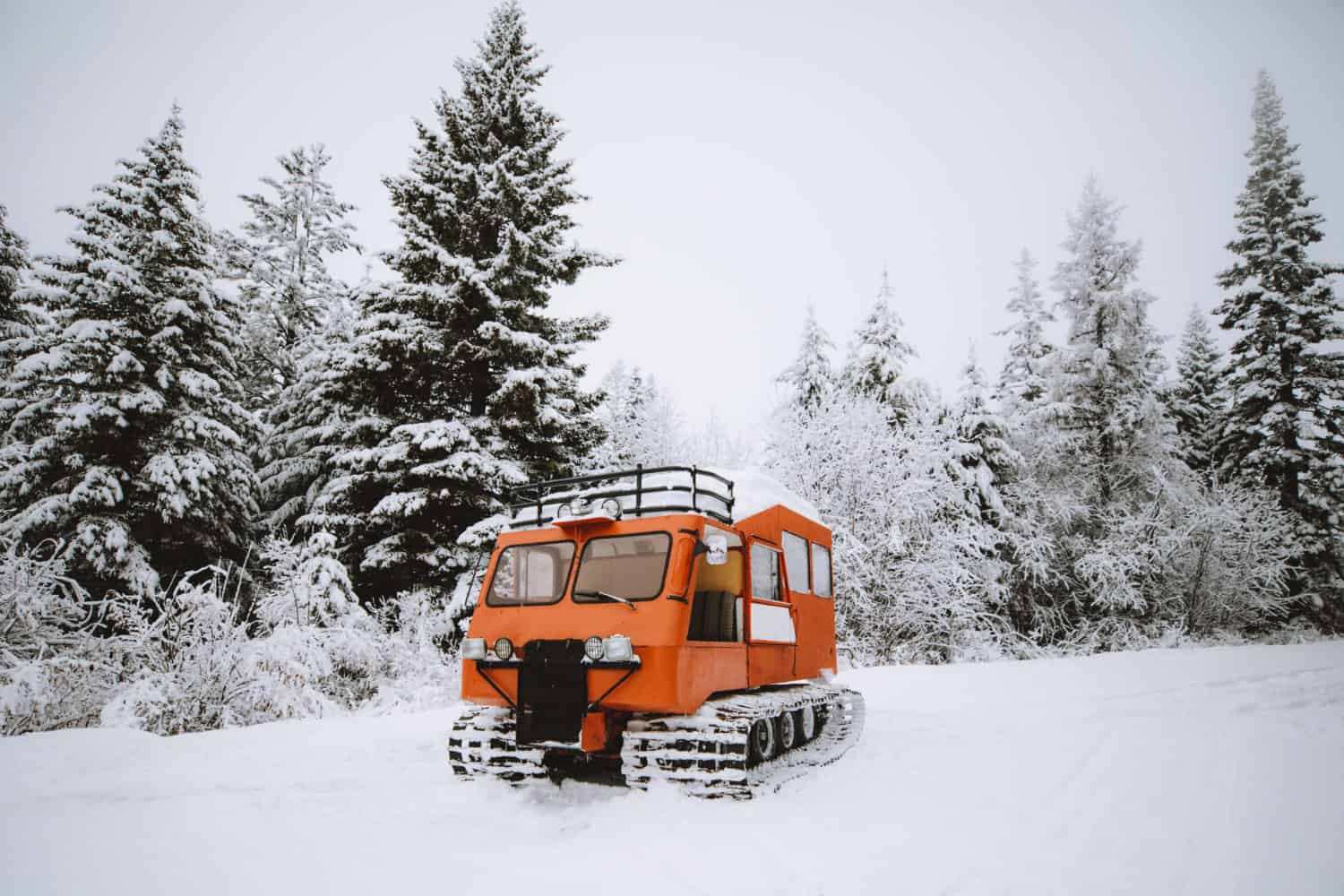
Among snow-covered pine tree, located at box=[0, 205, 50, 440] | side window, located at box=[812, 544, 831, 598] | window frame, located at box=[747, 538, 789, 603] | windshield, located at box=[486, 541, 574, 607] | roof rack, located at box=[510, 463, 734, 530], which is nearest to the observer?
roof rack, located at box=[510, 463, 734, 530]

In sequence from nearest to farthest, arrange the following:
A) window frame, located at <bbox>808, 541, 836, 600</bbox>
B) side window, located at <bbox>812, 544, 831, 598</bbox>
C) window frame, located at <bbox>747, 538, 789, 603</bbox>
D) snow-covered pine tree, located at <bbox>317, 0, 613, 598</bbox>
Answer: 1. window frame, located at <bbox>747, 538, 789, 603</bbox>
2. window frame, located at <bbox>808, 541, 836, 600</bbox>
3. side window, located at <bbox>812, 544, 831, 598</bbox>
4. snow-covered pine tree, located at <bbox>317, 0, 613, 598</bbox>

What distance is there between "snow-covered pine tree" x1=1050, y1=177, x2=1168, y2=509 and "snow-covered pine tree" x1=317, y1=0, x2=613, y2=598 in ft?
58.2

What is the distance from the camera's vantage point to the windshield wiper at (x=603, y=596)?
6520 millimetres

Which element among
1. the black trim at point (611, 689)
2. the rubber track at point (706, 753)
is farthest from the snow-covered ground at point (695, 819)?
the black trim at point (611, 689)

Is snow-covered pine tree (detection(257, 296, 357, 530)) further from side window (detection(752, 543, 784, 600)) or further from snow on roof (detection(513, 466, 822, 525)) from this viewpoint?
side window (detection(752, 543, 784, 600))

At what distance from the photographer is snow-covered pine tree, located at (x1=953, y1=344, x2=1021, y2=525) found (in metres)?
24.5

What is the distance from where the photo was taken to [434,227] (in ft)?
57.9

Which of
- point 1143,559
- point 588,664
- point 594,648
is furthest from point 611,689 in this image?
point 1143,559

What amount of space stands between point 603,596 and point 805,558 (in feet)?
11.3

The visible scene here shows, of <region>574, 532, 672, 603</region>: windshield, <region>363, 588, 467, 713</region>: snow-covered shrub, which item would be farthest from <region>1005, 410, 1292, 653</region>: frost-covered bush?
<region>574, 532, 672, 603</region>: windshield

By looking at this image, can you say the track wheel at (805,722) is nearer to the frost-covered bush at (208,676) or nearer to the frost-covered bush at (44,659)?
the frost-covered bush at (208,676)

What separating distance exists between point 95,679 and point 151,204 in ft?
45.4

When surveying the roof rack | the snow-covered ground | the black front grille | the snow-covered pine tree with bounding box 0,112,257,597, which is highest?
the snow-covered pine tree with bounding box 0,112,257,597

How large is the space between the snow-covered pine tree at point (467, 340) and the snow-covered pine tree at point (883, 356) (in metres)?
14.0
